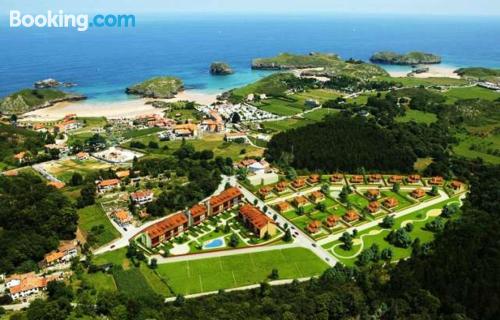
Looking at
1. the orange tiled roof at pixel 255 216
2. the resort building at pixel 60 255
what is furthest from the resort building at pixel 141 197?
the orange tiled roof at pixel 255 216

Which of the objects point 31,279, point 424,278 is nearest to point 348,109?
point 424,278

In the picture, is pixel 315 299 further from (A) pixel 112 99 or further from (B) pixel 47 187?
(A) pixel 112 99

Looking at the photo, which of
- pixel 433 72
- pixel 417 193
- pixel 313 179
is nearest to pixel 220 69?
pixel 433 72

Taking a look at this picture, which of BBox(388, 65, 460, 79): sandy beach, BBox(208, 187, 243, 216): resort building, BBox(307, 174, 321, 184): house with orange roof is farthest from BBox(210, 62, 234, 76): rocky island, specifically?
BBox(208, 187, 243, 216): resort building

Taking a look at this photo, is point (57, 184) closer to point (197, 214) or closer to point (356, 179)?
point (197, 214)

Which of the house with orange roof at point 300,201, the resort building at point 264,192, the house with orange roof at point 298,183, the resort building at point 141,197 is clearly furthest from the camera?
the house with orange roof at point 298,183

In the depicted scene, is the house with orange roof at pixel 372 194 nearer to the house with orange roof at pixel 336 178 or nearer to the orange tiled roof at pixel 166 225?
the house with orange roof at pixel 336 178

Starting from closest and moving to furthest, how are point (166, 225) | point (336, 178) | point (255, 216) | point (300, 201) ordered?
point (166, 225) → point (255, 216) → point (300, 201) → point (336, 178)

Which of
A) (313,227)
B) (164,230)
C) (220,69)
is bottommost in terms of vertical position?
(164,230)
